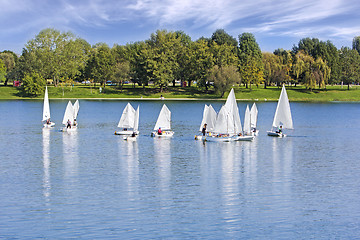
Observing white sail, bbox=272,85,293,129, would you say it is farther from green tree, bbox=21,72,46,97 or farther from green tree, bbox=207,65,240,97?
green tree, bbox=21,72,46,97

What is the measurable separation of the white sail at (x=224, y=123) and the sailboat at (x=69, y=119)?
2536cm

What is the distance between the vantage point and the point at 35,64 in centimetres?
16912

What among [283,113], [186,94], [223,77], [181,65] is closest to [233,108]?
[283,113]

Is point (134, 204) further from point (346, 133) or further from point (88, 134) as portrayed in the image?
point (346, 133)

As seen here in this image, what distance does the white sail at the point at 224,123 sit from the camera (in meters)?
57.4

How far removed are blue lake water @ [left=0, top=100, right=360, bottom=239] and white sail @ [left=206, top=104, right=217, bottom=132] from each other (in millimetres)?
3984

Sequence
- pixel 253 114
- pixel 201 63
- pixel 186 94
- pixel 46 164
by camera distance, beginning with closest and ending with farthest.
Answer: pixel 46 164
pixel 253 114
pixel 201 63
pixel 186 94

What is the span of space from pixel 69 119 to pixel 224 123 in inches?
1156

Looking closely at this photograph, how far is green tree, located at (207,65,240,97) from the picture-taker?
153m

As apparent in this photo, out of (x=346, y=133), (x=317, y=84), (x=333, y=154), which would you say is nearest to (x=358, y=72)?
(x=317, y=84)

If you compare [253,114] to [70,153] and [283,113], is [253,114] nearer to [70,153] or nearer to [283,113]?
[283,113]

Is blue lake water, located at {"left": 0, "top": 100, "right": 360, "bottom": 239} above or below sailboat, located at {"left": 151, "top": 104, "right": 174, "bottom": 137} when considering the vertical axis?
below

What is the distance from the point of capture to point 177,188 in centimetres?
3369

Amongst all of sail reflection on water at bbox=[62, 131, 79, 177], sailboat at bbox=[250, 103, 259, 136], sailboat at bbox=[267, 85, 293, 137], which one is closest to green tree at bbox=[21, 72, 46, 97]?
sail reflection on water at bbox=[62, 131, 79, 177]
